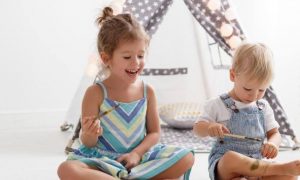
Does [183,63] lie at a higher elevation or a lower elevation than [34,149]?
higher

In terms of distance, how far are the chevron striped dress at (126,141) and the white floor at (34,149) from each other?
29 cm

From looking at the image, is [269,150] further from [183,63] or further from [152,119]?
[183,63]

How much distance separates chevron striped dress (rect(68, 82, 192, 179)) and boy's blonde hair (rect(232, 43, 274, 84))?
11.7 inches

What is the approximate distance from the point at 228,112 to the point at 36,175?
75cm

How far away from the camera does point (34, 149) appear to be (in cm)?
233

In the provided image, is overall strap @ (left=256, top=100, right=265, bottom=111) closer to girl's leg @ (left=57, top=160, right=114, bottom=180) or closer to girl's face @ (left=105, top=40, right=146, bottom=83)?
girl's face @ (left=105, top=40, right=146, bottom=83)

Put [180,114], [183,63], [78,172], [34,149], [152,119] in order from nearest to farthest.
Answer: [78,172] < [152,119] < [34,149] < [180,114] < [183,63]

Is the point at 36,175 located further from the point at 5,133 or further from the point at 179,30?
the point at 179,30

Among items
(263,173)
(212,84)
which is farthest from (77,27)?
(263,173)

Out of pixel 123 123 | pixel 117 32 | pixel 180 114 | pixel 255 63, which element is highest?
pixel 117 32

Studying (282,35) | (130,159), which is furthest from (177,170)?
(282,35)

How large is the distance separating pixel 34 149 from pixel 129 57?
0.93 metres

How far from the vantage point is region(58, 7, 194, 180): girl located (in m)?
1.52

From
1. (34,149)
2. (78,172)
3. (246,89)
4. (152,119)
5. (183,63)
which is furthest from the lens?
(183,63)
